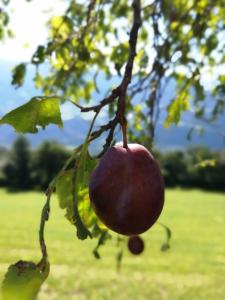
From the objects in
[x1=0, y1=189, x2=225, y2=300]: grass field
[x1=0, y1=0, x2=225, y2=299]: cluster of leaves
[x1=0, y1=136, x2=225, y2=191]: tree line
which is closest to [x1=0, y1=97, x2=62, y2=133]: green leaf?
[x1=0, y1=0, x2=225, y2=299]: cluster of leaves

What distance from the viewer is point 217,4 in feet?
13.0

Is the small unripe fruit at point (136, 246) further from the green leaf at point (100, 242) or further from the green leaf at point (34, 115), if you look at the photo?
the green leaf at point (34, 115)

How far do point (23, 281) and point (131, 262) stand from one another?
1319 cm

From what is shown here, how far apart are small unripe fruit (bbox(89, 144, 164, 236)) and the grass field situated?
1.50 metres

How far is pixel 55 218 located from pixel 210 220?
6.86 metres

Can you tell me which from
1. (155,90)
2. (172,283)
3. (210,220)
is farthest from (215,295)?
(210,220)

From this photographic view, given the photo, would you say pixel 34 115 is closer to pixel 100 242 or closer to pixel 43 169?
pixel 100 242

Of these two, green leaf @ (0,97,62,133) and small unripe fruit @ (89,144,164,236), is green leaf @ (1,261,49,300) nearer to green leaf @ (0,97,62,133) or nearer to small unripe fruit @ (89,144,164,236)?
small unripe fruit @ (89,144,164,236)

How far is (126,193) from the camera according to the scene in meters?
0.65

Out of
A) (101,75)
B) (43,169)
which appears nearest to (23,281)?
(101,75)

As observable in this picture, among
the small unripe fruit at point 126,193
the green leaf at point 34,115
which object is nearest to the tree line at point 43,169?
the green leaf at point 34,115

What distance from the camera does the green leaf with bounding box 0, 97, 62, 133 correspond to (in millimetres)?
823

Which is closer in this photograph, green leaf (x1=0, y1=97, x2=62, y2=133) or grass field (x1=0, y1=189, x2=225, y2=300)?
green leaf (x1=0, y1=97, x2=62, y2=133)

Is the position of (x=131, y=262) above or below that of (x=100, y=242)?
below
